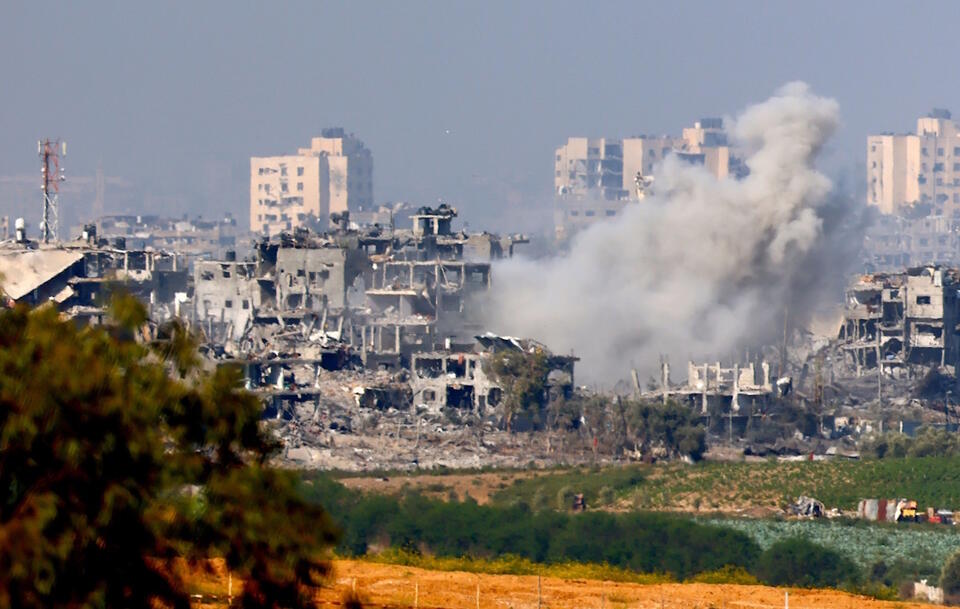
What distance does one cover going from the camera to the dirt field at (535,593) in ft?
89.1

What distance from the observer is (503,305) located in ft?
284

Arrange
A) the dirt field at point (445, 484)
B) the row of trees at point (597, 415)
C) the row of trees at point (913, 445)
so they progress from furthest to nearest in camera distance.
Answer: the row of trees at point (597, 415), the row of trees at point (913, 445), the dirt field at point (445, 484)

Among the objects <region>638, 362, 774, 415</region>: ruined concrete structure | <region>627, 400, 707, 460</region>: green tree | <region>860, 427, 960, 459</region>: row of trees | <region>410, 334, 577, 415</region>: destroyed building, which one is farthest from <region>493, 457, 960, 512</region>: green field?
<region>410, 334, 577, 415</region>: destroyed building

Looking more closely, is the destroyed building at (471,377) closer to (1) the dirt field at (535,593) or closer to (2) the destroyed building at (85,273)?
(2) the destroyed building at (85,273)

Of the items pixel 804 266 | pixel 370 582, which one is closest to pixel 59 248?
pixel 804 266

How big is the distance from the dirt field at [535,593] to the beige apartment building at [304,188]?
142311 millimetres

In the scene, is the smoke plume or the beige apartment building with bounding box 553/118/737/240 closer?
the smoke plume

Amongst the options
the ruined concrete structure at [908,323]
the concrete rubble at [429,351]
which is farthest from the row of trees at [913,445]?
the ruined concrete structure at [908,323]

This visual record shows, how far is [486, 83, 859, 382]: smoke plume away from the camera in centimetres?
8300

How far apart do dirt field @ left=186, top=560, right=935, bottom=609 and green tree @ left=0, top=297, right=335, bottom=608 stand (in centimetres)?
660

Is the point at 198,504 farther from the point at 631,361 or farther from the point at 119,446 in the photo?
the point at 631,361

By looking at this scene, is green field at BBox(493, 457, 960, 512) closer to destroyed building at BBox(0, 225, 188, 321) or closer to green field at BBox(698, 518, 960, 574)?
green field at BBox(698, 518, 960, 574)

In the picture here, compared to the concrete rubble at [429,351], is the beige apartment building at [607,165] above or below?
above

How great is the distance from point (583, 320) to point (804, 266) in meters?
8.93
